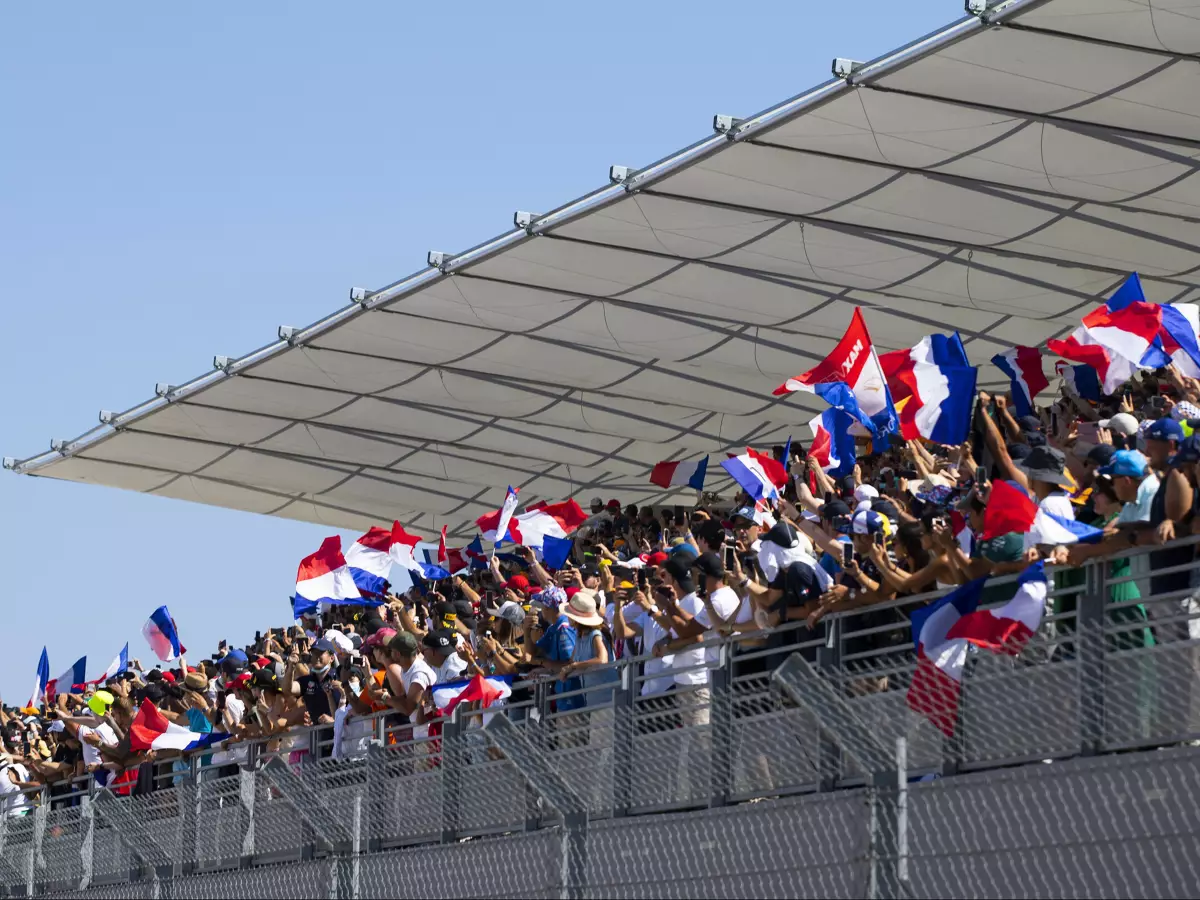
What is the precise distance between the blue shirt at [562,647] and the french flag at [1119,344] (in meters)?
4.99

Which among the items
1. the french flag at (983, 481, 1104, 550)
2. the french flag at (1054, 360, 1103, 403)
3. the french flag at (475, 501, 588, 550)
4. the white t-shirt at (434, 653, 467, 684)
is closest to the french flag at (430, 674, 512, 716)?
the white t-shirt at (434, 653, 467, 684)

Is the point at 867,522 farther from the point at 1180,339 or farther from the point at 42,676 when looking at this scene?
the point at 42,676

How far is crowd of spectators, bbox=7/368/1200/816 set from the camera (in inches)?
360

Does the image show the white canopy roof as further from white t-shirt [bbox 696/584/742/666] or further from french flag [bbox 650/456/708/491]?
white t-shirt [bbox 696/584/742/666]

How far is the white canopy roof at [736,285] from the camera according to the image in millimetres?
19266

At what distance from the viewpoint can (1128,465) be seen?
9.31m

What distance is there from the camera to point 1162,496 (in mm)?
8641

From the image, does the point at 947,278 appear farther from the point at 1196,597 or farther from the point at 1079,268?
the point at 1196,597

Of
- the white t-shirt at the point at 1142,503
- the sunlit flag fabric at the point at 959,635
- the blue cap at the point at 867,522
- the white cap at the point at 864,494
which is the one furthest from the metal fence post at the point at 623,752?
the white t-shirt at the point at 1142,503

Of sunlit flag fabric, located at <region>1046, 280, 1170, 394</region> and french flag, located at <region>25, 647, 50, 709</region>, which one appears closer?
sunlit flag fabric, located at <region>1046, 280, 1170, 394</region>

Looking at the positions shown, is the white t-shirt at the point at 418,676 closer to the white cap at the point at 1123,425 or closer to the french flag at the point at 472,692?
the french flag at the point at 472,692

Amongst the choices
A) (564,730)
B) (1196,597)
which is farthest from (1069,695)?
(564,730)

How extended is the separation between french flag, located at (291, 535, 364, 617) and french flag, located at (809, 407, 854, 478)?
24.3 ft

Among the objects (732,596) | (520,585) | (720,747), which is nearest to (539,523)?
(520,585)
